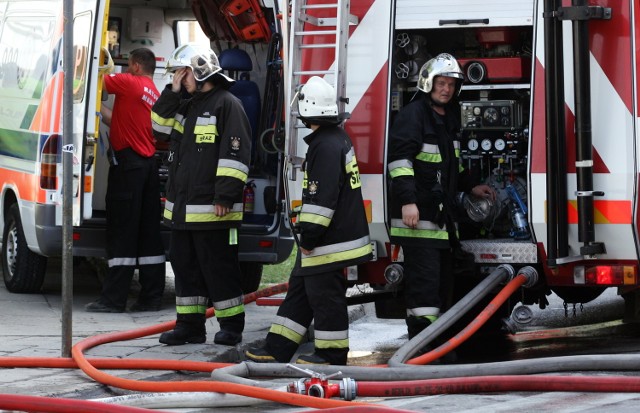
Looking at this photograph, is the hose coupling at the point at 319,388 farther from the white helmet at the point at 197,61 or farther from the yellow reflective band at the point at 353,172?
the white helmet at the point at 197,61

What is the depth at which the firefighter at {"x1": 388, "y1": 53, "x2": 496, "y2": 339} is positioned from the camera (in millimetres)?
7723

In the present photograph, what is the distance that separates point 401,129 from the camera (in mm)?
7789

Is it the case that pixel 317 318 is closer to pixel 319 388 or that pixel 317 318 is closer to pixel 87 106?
pixel 319 388

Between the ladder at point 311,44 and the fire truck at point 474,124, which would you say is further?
the ladder at point 311,44

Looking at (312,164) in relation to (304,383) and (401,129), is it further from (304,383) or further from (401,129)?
(304,383)

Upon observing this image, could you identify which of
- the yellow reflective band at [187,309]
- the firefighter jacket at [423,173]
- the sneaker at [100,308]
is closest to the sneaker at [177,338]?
the yellow reflective band at [187,309]

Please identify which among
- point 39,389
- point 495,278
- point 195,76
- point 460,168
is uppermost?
point 195,76

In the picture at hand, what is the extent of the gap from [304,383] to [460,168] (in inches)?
99.4

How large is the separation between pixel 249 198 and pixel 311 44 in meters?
2.42


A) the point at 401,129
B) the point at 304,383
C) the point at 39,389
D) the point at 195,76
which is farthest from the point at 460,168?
the point at 39,389

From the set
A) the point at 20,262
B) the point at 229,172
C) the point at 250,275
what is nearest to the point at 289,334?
the point at 229,172

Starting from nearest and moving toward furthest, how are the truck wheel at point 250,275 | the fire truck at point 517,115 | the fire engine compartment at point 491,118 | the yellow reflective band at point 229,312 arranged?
the fire truck at point 517,115, the fire engine compartment at point 491,118, the yellow reflective band at point 229,312, the truck wheel at point 250,275

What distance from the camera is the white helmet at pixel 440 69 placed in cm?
777

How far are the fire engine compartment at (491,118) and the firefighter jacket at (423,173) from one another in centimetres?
28
